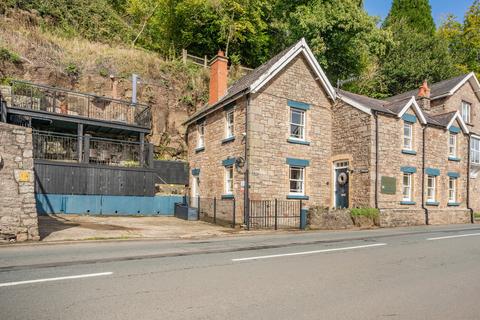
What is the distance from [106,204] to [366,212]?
14050 millimetres

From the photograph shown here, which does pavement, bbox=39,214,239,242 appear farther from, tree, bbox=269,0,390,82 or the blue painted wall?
tree, bbox=269,0,390,82

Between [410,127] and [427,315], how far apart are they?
815 inches

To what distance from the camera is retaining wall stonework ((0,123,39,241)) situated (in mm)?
11430

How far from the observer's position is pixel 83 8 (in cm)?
3797

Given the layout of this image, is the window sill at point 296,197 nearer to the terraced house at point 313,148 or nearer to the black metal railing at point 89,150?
the terraced house at point 313,148

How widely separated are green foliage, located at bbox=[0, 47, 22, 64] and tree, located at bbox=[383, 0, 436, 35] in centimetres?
4524

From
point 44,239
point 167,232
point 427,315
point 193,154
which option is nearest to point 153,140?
point 193,154

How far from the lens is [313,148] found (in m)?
21.7

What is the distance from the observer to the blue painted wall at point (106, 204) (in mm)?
19578

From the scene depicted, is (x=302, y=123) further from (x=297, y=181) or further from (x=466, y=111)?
(x=466, y=111)

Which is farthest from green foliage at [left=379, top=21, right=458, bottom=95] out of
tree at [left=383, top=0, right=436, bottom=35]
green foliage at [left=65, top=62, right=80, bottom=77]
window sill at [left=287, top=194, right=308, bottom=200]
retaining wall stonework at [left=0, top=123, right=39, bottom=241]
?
retaining wall stonework at [left=0, top=123, right=39, bottom=241]

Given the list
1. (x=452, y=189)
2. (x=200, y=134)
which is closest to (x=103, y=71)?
(x=200, y=134)

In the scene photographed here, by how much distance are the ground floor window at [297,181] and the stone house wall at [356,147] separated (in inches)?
105

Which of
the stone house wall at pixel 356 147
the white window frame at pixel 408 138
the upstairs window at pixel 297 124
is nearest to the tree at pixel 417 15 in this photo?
the white window frame at pixel 408 138
